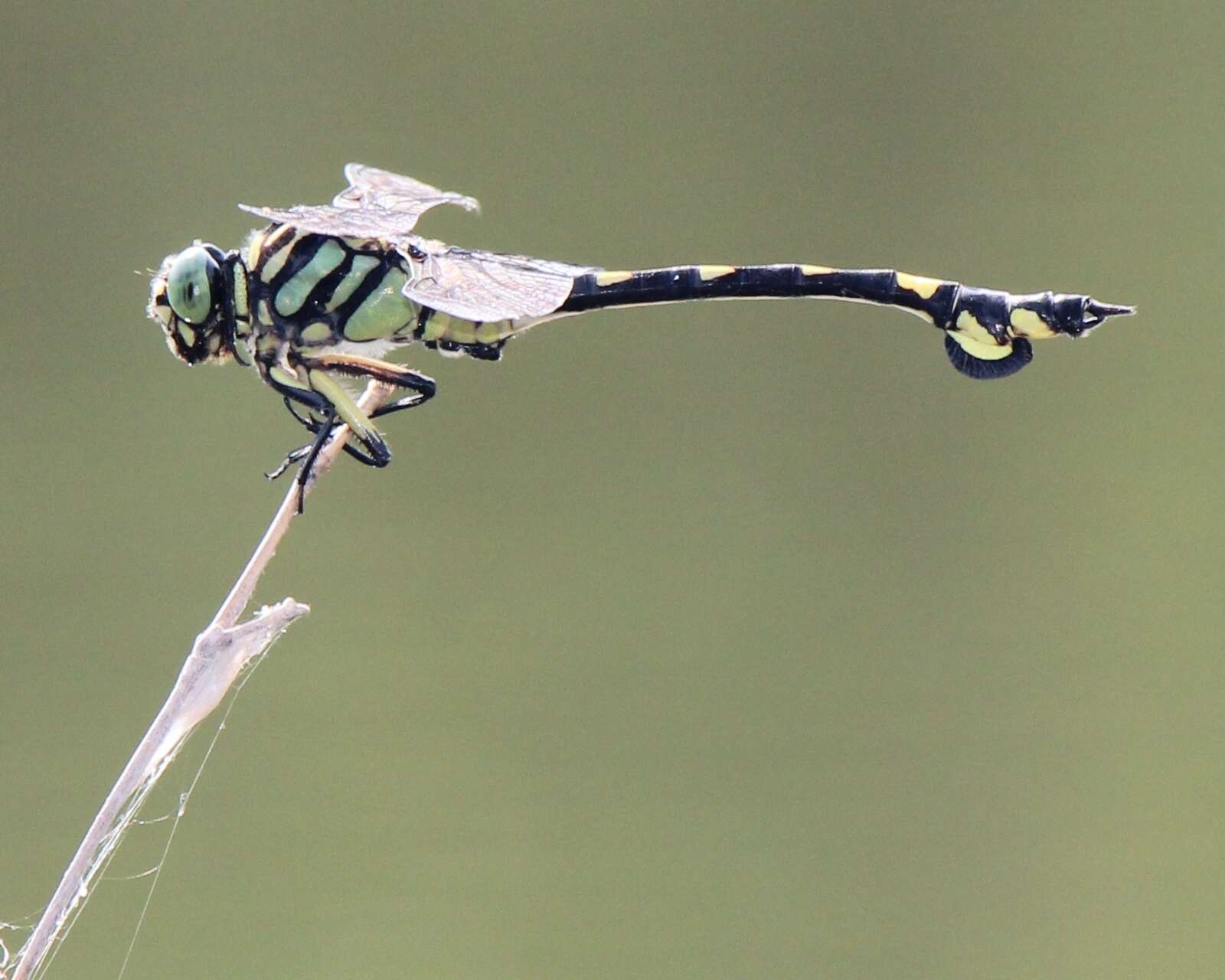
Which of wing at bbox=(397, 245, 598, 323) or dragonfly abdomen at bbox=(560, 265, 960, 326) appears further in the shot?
dragonfly abdomen at bbox=(560, 265, 960, 326)

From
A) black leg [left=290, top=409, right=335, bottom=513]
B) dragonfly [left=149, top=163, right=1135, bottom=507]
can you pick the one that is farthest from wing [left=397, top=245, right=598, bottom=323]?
black leg [left=290, top=409, right=335, bottom=513]

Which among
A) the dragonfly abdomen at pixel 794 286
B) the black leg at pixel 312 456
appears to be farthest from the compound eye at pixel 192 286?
the dragonfly abdomen at pixel 794 286

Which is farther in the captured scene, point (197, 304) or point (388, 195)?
point (388, 195)

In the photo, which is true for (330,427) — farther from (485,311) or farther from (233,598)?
(233,598)

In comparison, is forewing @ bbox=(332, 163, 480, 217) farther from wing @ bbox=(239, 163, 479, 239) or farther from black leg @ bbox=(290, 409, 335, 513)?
black leg @ bbox=(290, 409, 335, 513)

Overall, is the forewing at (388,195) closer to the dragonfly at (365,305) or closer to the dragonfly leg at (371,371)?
the dragonfly at (365,305)

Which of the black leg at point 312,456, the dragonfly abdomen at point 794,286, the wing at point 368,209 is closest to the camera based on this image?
the black leg at point 312,456

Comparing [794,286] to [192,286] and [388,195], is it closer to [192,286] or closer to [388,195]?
[388,195]

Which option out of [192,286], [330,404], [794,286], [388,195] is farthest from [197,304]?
[794,286]
